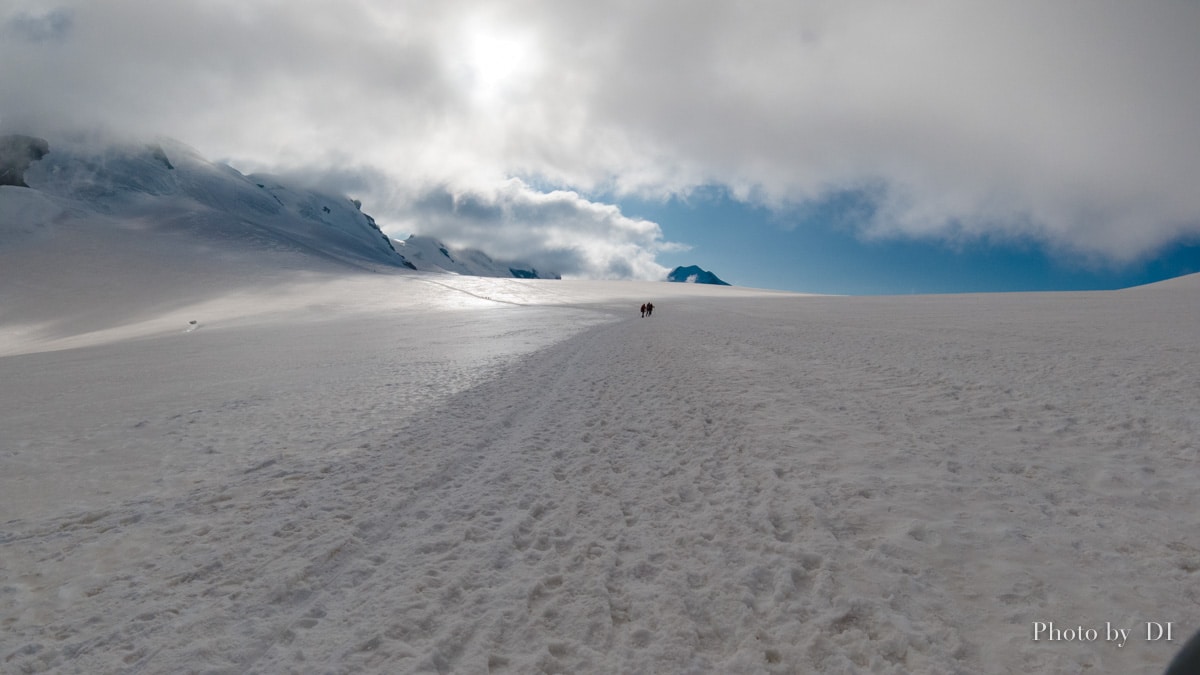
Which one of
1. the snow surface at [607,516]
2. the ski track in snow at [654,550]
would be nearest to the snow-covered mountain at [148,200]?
the snow surface at [607,516]

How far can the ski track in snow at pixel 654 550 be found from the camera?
3883 millimetres

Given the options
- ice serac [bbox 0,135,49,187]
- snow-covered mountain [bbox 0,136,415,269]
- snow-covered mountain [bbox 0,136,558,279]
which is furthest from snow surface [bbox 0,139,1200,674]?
ice serac [bbox 0,135,49,187]

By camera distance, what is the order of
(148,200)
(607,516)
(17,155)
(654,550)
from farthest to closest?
(148,200)
(17,155)
(607,516)
(654,550)

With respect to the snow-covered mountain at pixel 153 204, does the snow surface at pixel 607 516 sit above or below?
below

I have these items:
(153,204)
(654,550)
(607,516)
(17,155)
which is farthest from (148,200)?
(654,550)

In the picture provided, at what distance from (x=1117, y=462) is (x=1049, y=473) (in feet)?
3.78

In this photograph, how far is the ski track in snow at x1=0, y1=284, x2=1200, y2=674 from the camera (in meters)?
3.88

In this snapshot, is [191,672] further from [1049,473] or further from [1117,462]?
[1117,462]

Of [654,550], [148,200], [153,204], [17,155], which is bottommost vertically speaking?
[654,550]

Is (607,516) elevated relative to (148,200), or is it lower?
lower

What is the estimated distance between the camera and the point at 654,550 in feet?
17.0

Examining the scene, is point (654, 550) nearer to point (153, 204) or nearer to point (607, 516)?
point (607, 516)

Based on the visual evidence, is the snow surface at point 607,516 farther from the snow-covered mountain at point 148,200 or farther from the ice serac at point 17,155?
the ice serac at point 17,155

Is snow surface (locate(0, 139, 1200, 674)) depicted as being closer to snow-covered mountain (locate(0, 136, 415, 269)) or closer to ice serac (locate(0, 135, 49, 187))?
snow-covered mountain (locate(0, 136, 415, 269))
